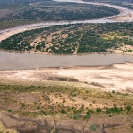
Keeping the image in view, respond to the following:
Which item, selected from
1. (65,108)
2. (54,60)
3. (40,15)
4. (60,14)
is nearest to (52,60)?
(54,60)

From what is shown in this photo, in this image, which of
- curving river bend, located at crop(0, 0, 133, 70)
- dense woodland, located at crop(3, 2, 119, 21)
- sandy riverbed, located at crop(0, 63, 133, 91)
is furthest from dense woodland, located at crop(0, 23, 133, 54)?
dense woodland, located at crop(3, 2, 119, 21)

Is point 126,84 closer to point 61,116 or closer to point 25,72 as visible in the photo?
point 61,116

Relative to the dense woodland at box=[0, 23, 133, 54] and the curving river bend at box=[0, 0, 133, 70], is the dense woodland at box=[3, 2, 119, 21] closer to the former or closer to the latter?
the dense woodland at box=[0, 23, 133, 54]

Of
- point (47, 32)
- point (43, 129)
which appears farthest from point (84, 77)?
point (47, 32)

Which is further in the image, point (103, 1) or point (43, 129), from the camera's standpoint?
point (103, 1)

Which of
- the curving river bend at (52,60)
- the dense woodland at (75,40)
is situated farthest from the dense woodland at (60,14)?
the curving river bend at (52,60)

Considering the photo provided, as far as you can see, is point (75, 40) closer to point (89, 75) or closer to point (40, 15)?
point (89, 75)

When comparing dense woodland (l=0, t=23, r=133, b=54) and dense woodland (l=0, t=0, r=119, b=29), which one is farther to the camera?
dense woodland (l=0, t=0, r=119, b=29)
